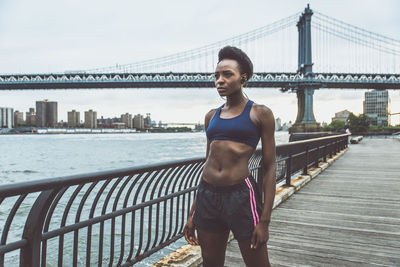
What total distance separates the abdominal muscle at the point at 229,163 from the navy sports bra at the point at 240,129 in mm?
28

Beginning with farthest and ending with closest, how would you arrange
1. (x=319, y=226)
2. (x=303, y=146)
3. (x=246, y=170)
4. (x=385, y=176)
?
(x=385, y=176) < (x=303, y=146) < (x=319, y=226) < (x=246, y=170)

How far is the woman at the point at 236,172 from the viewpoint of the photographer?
184 centimetres

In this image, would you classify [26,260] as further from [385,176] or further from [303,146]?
[385,176]

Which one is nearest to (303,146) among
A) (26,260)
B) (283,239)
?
(283,239)

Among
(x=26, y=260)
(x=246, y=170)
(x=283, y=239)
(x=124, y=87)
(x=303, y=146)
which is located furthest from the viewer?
(x=124, y=87)

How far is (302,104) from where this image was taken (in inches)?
2399

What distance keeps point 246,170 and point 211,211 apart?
0.30 m

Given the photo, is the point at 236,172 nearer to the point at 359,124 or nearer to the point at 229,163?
the point at 229,163

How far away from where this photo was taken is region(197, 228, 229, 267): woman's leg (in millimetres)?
1961

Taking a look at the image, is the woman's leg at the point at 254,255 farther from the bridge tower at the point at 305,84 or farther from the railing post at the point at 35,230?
the bridge tower at the point at 305,84

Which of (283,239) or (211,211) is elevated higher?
(211,211)

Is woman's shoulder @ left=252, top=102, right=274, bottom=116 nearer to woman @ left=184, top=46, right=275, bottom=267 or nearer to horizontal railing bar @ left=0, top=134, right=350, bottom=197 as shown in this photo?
woman @ left=184, top=46, right=275, bottom=267

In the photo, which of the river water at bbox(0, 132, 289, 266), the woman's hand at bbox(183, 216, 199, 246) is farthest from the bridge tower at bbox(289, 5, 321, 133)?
the woman's hand at bbox(183, 216, 199, 246)

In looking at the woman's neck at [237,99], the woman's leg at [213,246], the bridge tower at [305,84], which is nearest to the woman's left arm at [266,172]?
the woman's neck at [237,99]
